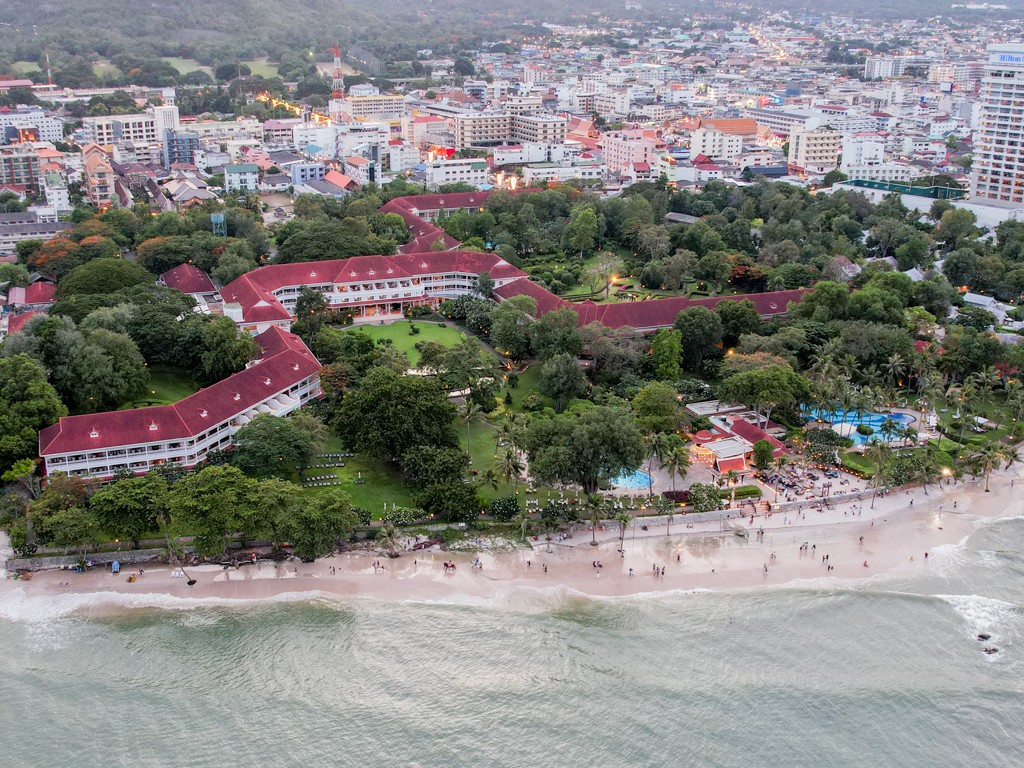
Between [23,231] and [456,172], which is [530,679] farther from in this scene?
[456,172]

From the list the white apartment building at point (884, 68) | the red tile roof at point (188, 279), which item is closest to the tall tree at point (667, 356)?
the red tile roof at point (188, 279)

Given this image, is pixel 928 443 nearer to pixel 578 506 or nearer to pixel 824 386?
pixel 824 386

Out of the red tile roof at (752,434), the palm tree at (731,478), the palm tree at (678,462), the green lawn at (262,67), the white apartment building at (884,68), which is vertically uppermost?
the white apartment building at (884,68)

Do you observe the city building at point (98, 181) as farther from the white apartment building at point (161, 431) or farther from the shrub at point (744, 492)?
the shrub at point (744, 492)

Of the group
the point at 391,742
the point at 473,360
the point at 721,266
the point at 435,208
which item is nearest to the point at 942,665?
the point at 391,742

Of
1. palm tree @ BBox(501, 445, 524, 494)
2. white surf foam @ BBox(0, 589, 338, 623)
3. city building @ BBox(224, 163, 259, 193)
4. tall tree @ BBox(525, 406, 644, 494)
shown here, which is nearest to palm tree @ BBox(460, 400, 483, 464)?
palm tree @ BBox(501, 445, 524, 494)

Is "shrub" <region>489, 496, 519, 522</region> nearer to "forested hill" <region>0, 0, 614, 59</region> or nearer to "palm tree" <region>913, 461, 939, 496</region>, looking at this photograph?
"palm tree" <region>913, 461, 939, 496</region>
